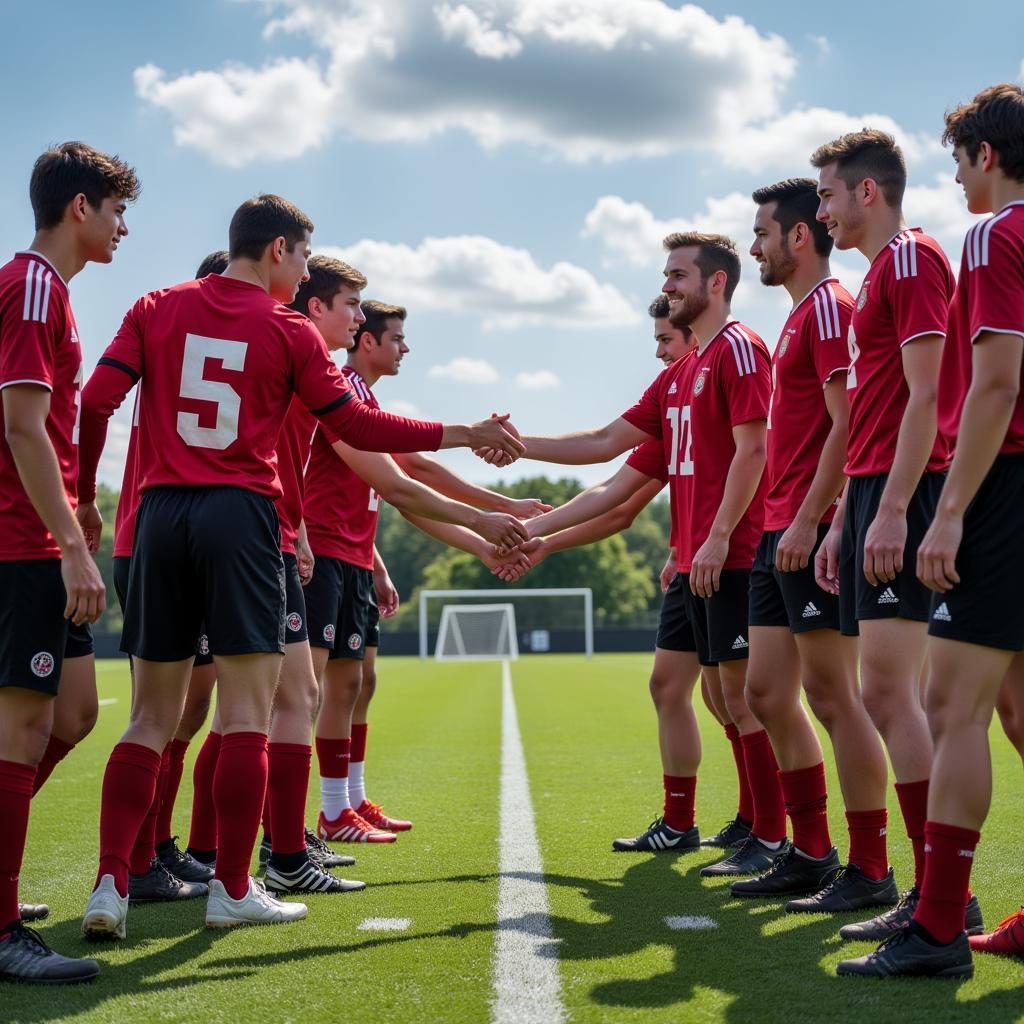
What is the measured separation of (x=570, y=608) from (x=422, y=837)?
69.7m

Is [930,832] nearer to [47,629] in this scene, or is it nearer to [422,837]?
[47,629]

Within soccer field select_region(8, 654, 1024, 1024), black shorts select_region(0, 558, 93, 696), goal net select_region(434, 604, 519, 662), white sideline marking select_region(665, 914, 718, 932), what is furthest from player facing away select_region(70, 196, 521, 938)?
goal net select_region(434, 604, 519, 662)

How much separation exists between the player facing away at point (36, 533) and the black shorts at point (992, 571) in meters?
2.65

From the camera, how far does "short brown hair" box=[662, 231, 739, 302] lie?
242 inches

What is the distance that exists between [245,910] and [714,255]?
13.0 ft

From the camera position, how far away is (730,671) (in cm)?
582

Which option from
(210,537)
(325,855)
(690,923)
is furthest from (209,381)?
(690,923)

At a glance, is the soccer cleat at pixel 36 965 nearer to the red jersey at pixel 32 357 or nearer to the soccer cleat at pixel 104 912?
the soccer cleat at pixel 104 912

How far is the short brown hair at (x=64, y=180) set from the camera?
415 centimetres

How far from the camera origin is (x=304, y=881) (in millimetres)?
5012

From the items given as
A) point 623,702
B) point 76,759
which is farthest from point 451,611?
point 76,759

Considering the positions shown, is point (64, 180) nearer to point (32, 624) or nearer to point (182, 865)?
point (32, 624)

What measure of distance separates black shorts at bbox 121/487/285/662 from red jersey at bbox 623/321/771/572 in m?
2.46

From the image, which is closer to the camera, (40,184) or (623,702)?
(40,184)
